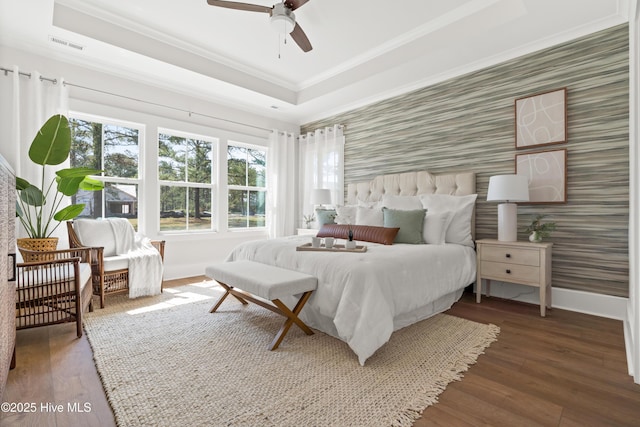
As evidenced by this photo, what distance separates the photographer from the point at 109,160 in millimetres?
3857

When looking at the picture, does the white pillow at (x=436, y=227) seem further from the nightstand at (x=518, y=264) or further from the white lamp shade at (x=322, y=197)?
the white lamp shade at (x=322, y=197)

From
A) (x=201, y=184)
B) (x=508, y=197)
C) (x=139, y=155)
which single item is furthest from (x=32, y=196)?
(x=508, y=197)

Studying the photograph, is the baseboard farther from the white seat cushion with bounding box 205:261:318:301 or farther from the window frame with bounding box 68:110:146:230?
the window frame with bounding box 68:110:146:230

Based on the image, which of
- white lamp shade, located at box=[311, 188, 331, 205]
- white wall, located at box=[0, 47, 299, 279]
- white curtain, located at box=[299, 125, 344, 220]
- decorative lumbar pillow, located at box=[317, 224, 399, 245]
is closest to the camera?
decorative lumbar pillow, located at box=[317, 224, 399, 245]

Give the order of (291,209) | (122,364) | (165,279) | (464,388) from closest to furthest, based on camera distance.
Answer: (464,388) < (122,364) < (165,279) < (291,209)

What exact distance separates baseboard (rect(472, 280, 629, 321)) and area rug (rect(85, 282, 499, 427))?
39.1 inches

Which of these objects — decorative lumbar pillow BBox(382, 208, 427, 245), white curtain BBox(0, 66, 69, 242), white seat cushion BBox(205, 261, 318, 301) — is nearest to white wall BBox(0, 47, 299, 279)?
white curtain BBox(0, 66, 69, 242)

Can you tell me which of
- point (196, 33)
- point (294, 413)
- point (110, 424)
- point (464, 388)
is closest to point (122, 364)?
point (110, 424)

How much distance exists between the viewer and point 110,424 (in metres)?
1.36

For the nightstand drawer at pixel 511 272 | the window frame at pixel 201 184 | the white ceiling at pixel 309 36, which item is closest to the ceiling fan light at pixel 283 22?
the white ceiling at pixel 309 36

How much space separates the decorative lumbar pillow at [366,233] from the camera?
10.2 feet

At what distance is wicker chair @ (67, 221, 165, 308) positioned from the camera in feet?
9.63

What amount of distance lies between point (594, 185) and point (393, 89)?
101 inches

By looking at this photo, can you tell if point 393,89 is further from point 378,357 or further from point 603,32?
point 378,357
